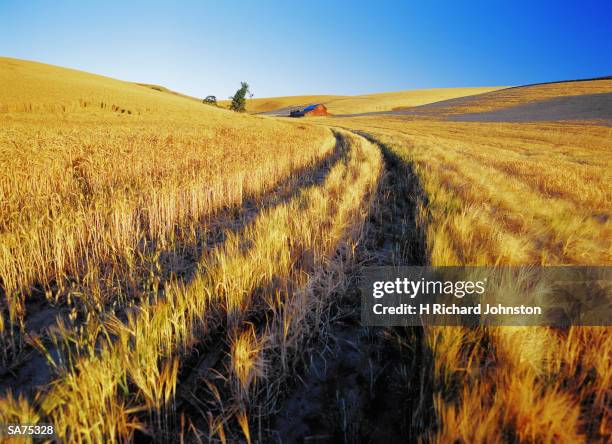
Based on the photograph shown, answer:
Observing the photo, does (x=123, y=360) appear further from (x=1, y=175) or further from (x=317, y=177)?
(x=317, y=177)

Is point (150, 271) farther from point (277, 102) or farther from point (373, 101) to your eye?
point (277, 102)

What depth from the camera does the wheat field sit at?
4.08 ft

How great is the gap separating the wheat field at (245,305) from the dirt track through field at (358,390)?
0.05 feet

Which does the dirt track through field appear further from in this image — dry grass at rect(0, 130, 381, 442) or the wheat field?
dry grass at rect(0, 130, 381, 442)

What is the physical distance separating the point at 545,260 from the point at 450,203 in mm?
1599

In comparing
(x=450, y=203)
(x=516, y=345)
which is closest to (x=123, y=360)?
(x=516, y=345)

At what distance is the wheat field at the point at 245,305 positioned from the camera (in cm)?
124

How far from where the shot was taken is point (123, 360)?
147cm

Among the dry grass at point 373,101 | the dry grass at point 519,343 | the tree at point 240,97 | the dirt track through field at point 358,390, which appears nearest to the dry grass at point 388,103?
the dry grass at point 373,101

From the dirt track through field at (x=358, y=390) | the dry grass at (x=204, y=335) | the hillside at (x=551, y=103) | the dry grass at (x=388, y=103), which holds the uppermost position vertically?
the dry grass at (x=388, y=103)

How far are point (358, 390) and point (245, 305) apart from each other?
931mm

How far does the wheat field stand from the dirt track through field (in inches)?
0.6

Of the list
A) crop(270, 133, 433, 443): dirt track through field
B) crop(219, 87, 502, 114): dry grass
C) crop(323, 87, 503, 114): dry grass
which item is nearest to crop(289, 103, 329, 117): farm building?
crop(323, 87, 503, 114): dry grass

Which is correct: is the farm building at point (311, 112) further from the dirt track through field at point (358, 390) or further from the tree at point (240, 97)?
the dirt track through field at point (358, 390)
